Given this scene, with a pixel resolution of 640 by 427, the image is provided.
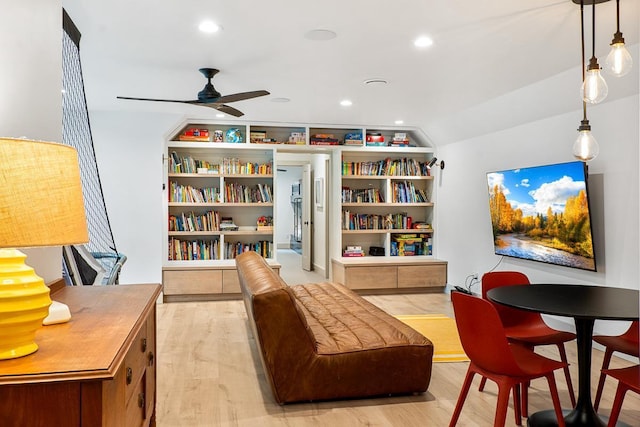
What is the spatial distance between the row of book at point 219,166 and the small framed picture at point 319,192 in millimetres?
1651

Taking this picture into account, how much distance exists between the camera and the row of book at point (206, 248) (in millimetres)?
6684

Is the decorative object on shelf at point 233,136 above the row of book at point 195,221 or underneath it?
above

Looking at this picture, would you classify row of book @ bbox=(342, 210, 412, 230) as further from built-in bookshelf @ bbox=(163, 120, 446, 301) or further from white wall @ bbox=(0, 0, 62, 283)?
white wall @ bbox=(0, 0, 62, 283)

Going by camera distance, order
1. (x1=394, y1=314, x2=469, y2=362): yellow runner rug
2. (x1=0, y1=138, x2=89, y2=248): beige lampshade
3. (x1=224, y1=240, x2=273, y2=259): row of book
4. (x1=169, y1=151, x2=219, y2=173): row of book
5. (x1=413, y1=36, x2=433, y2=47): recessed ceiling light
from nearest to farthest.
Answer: (x1=0, y1=138, x2=89, y2=248): beige lampshade
(x1=413, y1=36, x2=433, y2=47): recessed ceiling light
(x1=394, y1=314, x2=469, y2=362): yellow runner rug
(x1=169, y1=151, x2=219, y2=173): row of book
(x1=224, y1=240, x2=273, y2=259): row of book

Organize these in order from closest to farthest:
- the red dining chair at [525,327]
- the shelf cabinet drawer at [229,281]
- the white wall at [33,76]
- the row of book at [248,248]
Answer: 1. the white wall at [33,76]
2. the red dining chair at [525,327]
3. the shelf cabinet drawer at [229,281]
4. the row of book at [248,248]

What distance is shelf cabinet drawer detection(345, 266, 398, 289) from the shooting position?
6.84m

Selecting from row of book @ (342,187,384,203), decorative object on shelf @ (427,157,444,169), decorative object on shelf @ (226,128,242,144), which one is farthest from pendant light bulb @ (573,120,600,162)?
decorative object on shelf @ (226,128,242,144)

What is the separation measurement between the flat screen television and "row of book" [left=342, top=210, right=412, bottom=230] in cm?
199

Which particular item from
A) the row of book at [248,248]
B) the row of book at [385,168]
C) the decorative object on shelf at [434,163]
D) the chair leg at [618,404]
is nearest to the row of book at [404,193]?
the row of book at [385,168]

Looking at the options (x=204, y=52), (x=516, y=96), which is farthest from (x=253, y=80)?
(x=516, y=96)

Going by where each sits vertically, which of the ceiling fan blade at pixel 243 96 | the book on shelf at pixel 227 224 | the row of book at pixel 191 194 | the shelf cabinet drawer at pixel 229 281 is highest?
the ceiling fan blade at pixel 243 96

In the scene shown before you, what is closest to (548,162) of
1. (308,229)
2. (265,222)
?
(265,222)

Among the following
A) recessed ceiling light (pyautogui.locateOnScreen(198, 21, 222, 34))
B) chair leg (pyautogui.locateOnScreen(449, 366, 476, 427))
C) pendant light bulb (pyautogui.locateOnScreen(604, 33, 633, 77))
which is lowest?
chair leg (pyautogui.locateOnScreen(449, 366, 476, 427))

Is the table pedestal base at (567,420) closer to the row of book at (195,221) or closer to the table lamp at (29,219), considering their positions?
the table lamp at (29,219)
